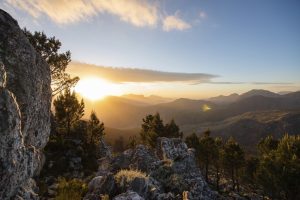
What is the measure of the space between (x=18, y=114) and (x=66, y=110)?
48.8 m

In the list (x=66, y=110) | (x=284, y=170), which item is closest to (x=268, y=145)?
(x=284, y=170)

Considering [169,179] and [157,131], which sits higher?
[169,179]

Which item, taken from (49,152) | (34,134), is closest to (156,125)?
(49,152)

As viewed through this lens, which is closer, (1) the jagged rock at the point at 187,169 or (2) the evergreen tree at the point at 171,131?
(1) the jagged rock at the point at 187,169

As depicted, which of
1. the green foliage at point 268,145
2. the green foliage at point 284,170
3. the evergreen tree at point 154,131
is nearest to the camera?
the green foliage at point 284,170

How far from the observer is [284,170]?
4041 cm

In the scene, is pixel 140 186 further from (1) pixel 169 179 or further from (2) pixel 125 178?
(1) pixel 169 179

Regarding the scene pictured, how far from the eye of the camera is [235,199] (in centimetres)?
5300

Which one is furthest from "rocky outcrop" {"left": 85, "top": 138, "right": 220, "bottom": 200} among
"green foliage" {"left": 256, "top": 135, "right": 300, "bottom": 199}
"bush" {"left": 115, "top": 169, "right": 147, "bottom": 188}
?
"green foliage" {"left": 256, "top": 135, "right": 300, "bottom": 199}

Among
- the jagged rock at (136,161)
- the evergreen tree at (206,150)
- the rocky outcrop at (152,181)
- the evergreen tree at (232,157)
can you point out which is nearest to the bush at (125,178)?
the rocky outcrop at (152,181)

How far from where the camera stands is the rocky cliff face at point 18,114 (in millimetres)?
8519

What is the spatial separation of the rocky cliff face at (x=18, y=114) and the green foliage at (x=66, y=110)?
3457 centimetres

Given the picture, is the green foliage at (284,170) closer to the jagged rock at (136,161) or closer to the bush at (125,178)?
the jagged rock at (136,161)

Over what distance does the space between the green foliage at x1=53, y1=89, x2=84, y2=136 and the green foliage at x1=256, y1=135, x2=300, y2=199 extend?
127 feet
